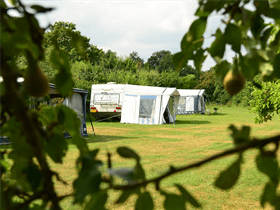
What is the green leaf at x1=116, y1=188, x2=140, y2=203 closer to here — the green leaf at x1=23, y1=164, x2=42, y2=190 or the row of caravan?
the green leaf at x1=23, y1=164, x2=42, y2=190

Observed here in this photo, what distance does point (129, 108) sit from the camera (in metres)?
14.1

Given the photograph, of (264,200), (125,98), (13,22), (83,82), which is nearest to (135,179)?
(264,200)

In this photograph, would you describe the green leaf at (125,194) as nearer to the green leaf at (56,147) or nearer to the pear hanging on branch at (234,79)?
the green leaf at (56,147)

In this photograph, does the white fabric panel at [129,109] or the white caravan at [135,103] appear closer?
the white caravan at [135,103]

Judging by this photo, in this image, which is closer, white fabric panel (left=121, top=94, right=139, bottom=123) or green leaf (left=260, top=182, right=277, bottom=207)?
green leaf (left=260, top=182, right=277, bottom=207)

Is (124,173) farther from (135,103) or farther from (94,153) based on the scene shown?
(135,103)

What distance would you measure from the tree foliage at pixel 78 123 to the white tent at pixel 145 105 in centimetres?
1292

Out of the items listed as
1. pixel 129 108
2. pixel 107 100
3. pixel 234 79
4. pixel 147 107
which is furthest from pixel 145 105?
pixel 234 79

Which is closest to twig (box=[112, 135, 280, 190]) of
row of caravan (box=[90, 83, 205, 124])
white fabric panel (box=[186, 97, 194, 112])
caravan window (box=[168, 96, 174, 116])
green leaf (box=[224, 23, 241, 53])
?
green leaf (box=[224, 23, 241, 53])

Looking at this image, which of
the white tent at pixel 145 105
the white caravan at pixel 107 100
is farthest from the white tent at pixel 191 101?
the white caravan at pixel 107 100

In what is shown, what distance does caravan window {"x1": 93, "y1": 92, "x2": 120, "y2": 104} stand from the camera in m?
14.8

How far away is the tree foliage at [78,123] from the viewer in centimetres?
42

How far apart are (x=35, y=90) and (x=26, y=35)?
120 millimetres

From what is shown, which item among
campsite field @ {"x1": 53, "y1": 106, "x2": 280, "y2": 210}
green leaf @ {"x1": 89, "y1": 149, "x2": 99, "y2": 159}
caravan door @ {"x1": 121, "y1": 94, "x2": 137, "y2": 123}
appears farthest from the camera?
caravan door @ {"x1": 121, "y1": 94, "x2": 137, "y2": 123}
